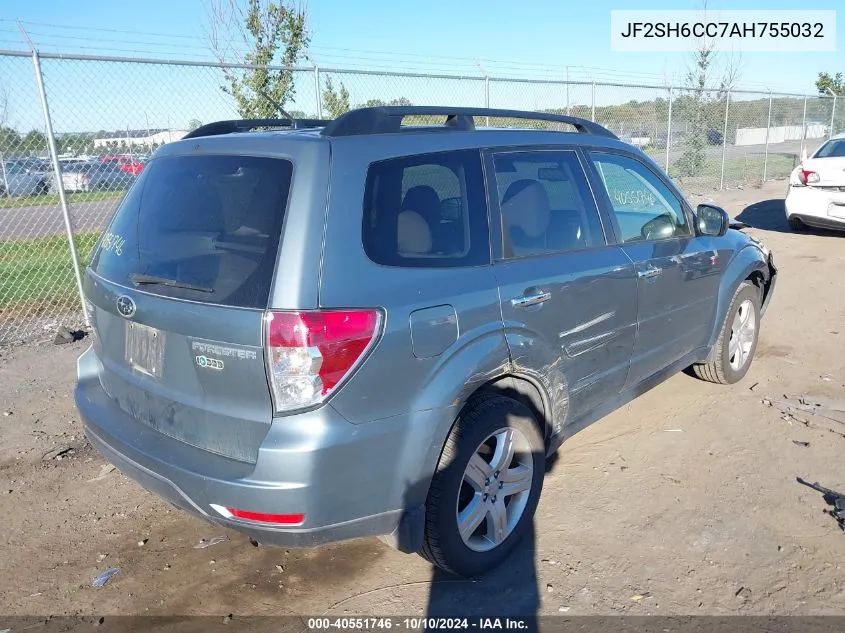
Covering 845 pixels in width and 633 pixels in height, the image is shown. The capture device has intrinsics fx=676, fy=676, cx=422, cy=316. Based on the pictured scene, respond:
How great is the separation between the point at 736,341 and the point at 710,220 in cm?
109

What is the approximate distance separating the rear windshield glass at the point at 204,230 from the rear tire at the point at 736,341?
A: 3.47 meters

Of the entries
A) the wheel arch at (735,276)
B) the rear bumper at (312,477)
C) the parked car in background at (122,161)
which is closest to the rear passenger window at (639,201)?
the wheel arch at (735,276)

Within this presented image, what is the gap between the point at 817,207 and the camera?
10.1 m

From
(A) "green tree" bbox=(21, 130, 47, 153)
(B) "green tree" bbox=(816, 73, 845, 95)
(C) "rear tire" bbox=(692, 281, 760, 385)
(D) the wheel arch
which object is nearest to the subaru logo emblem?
(D) the wheel arch

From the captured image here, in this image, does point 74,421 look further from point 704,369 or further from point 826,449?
point 826,449

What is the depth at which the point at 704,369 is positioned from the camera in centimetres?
486

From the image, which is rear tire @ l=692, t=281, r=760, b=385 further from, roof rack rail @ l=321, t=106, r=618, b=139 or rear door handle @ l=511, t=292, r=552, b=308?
roof rack rail @ l=321, t=106, r=618, b=139

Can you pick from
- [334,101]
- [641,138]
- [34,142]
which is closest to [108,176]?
[34,142]

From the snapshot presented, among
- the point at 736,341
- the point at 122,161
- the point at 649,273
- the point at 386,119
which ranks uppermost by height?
the point at 386,119

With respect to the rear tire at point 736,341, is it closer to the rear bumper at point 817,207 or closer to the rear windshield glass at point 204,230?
the rear windshield glass at point 204,230

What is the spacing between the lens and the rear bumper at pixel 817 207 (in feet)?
32.6

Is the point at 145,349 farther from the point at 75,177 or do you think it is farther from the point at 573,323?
the point at 75,177

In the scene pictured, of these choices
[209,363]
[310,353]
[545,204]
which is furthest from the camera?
[545,204]

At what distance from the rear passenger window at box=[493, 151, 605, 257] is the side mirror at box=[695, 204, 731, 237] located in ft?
3.75
